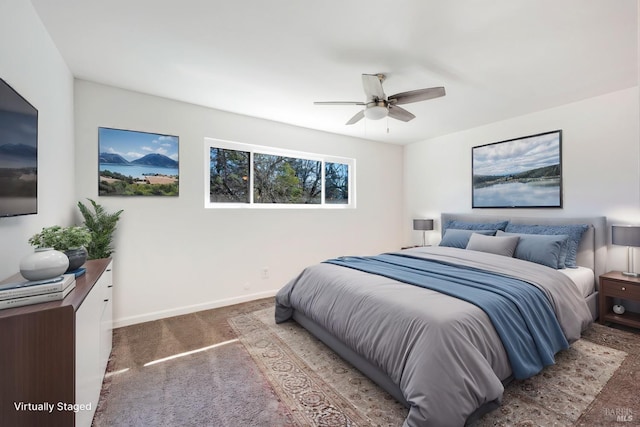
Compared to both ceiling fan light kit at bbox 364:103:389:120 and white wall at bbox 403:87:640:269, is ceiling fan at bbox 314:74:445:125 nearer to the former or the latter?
ceiling fan light kit at bbox 364:103:389:120

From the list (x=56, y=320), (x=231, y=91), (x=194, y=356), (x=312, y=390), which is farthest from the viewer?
(x=231, y=91)

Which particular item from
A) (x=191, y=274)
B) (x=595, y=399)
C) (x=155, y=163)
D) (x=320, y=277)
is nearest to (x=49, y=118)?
(x=155, y=163)

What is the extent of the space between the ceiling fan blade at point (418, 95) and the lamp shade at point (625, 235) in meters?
2.35

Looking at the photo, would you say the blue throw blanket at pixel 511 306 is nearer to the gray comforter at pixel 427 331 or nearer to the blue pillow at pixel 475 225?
the gray comforter at pixel 427 331

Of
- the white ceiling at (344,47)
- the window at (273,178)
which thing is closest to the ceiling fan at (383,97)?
the white ceiling at (344,47)

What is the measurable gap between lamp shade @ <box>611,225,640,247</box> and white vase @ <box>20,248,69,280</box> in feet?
14.9

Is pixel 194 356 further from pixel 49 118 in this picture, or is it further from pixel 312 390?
pixel 49 118

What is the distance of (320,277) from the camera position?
8.51 feet

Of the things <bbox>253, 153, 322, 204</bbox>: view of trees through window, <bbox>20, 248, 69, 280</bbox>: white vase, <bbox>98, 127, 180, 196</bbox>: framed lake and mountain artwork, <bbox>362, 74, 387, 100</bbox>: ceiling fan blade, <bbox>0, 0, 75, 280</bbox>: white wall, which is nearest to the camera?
<bbox>20, 248, 69, 280</bbox>: white vase

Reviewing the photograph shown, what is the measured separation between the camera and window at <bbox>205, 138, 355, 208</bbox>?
12.0 feet

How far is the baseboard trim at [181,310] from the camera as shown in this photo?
2.93 m

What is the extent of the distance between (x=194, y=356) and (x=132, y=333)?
94cm

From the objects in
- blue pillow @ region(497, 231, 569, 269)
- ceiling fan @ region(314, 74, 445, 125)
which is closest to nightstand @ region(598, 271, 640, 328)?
blue pillow @ region(497, 231, 569, 269)

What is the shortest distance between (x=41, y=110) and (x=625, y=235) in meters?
5.15
